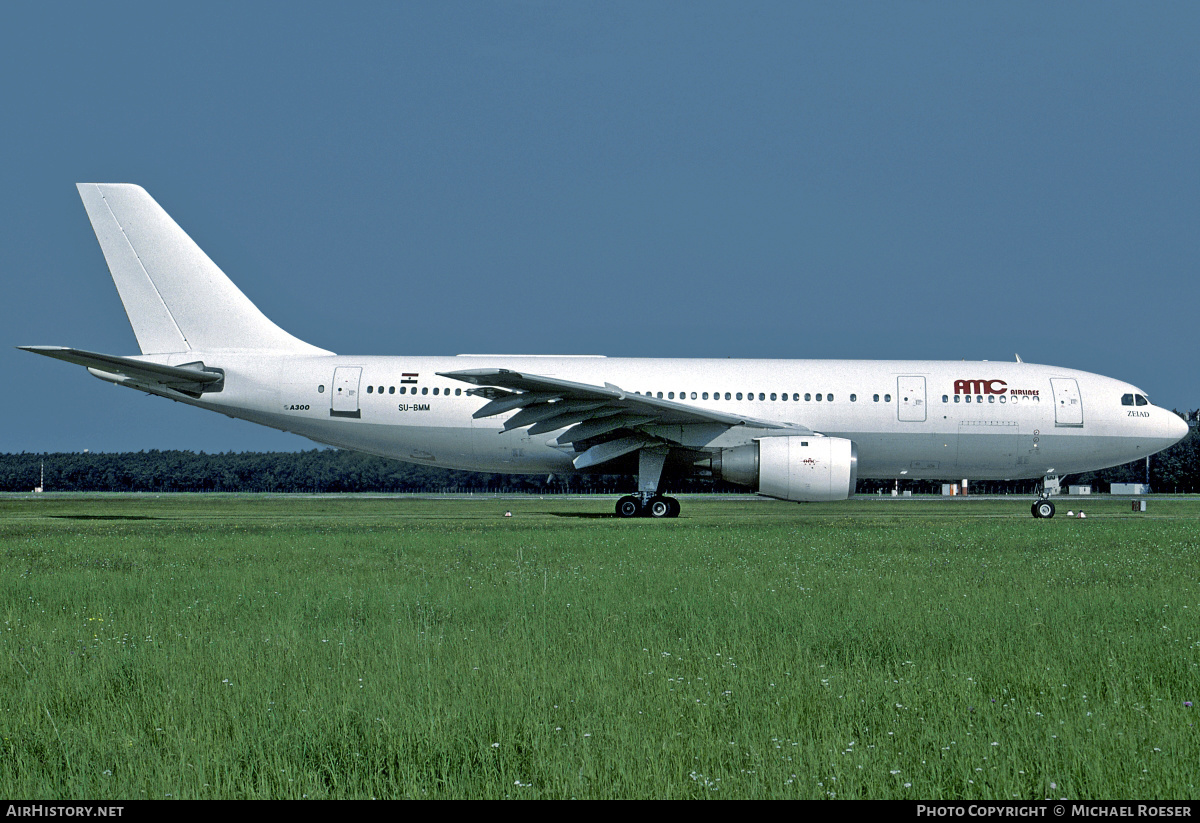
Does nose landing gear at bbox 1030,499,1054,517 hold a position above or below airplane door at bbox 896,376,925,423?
below

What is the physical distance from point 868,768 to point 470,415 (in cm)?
1847

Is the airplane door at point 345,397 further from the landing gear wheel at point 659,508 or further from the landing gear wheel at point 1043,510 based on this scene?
the landing gear wheel at point 1043,510

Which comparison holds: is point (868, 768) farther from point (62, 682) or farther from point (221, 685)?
point (62, 682)

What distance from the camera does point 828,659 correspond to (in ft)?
17.0

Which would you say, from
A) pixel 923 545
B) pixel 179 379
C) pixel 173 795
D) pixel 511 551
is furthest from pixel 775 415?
pixel 173 795

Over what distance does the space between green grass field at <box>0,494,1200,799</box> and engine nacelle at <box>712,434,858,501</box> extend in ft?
30.7

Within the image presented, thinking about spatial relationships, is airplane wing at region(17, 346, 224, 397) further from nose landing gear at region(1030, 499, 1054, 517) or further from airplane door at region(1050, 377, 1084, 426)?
airplane door at region(1050, 377, 1084, 426)

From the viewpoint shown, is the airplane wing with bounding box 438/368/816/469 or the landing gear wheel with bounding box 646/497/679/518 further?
the landing gear wheel with bounding box 646/497/679/518

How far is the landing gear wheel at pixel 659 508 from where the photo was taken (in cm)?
2069

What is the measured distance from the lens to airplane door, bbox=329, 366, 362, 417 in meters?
21.3

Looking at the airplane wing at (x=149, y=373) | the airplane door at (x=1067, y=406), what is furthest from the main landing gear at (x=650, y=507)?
the airplane wing at (x=149, y=373)

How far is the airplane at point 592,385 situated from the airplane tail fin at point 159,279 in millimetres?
30

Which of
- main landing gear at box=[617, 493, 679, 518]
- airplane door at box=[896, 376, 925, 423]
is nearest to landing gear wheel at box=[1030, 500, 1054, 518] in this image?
airplane door at box=[896, 376, 925, 423]

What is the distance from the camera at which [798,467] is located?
1900 centimetres
